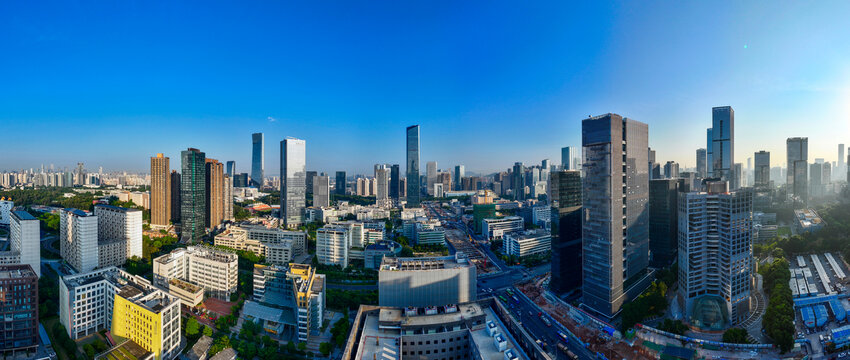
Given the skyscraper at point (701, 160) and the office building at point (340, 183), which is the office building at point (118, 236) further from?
the skyscraper at point (701, 160)

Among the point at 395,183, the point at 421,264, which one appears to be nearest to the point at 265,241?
the point at 421,264

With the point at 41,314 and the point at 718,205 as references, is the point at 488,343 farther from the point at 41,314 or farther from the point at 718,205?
the point at 41,314

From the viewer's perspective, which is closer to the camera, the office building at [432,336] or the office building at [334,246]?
the office building at [432,336]

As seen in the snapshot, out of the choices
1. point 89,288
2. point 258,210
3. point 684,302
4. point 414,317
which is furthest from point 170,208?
point 684,302

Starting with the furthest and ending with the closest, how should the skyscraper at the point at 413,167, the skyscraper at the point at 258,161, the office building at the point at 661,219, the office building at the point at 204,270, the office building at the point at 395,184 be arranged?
the skyscraper at the point at 258,161 → the office building at the point at 395,184 → the skyscraper at the point at 413,167 → the office building at the point at 661,219 → the office building at the point at 204,270

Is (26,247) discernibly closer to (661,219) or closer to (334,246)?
(334,246)

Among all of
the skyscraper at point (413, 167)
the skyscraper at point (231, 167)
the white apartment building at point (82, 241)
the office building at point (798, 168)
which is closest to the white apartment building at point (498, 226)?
the skyscraper at point (413, 167)
